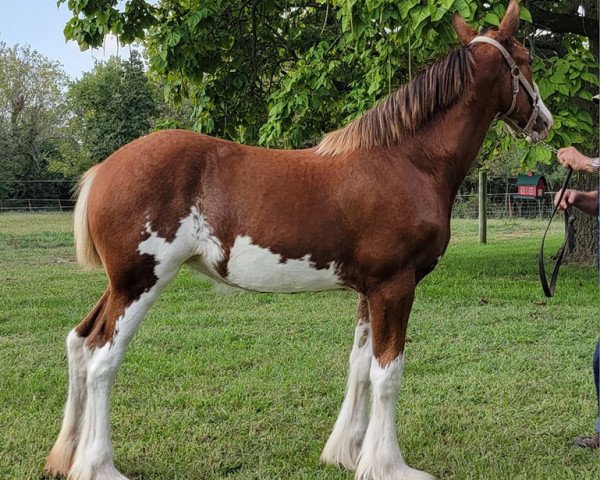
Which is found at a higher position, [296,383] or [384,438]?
[384,438]

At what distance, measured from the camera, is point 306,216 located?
297 cm

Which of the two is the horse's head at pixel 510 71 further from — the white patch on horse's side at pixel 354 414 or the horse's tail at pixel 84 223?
the horse's tail at pixel 84 223

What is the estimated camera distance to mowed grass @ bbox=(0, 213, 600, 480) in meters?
3.42

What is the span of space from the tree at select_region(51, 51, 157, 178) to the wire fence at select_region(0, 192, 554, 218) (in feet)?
9.29

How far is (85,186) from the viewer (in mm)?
3146

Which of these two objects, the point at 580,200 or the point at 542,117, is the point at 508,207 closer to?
the point at 580,200

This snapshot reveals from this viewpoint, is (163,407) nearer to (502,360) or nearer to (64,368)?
(64,368)

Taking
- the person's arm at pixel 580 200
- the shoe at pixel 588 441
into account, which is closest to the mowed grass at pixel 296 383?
the shoe at pixel 588 441

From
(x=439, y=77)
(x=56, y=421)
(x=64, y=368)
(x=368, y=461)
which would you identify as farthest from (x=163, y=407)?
(x=439, y=77)

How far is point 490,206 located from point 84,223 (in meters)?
31.5

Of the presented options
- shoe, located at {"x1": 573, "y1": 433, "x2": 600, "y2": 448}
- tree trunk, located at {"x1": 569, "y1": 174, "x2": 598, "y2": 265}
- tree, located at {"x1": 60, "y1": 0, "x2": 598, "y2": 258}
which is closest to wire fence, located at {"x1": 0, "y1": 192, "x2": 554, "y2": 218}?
tree trunk, located at {"x1": 569, "y1": 174, "x2": 598, "y2": 265}

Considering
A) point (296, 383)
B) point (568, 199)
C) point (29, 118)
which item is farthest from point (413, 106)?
point (29, 118)

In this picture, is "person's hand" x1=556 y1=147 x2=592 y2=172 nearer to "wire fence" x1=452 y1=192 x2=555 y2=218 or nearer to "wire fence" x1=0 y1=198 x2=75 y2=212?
"wire fence" x1=452 y1=192 x2=555 y2=218

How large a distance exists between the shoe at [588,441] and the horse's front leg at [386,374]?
109cm
